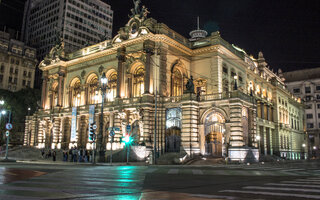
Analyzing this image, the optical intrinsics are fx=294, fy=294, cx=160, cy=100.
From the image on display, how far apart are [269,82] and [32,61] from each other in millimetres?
72784

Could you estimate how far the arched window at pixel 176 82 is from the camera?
146ft

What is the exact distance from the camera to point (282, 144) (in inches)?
2564

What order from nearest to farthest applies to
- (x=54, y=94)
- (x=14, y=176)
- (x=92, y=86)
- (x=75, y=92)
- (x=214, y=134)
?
(x=14, y=176) → (x=214, y=134) → (x=92, y=86) → (x=75, y=92) → (x=54, y=94)

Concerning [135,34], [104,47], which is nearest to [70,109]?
[104,47]

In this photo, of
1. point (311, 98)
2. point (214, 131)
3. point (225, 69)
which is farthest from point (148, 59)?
point (311, 98)

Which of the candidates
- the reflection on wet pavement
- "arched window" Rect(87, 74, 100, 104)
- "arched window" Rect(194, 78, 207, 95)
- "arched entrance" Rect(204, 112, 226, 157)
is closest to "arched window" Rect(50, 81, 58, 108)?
"arched window" Rect(87, 74, 100, 104)

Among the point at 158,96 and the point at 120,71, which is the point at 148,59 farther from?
the point at 120,71

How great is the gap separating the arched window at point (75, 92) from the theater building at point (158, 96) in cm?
4

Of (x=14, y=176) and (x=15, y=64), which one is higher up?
(x=15, y=64)

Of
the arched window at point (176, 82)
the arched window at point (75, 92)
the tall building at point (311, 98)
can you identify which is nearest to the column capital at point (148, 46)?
the arched window at point (176, 82)

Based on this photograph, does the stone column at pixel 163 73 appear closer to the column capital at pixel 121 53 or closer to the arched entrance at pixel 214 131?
the column capital at pixel 121 53

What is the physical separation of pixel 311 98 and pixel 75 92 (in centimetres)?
7623

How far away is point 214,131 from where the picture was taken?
3825 cm

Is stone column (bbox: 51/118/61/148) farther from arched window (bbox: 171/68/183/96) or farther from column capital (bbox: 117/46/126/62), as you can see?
arched window (bbox: 171/68/183/96)
